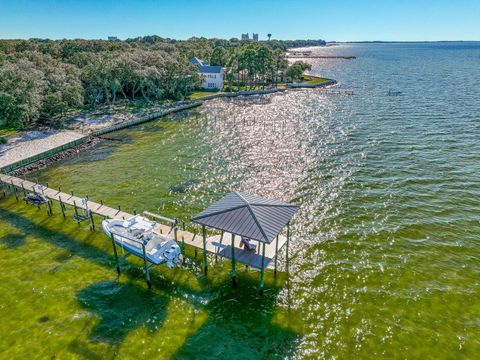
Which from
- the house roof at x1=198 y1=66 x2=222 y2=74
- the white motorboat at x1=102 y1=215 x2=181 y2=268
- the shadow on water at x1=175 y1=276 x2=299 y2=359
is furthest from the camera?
the house roof at x1=198 y1=66 x2=222 y2=74

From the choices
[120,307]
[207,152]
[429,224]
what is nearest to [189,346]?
[120,307]

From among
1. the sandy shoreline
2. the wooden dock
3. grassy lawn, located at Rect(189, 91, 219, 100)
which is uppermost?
grassy lawn, located at Rect(189, 91, 219, 100)

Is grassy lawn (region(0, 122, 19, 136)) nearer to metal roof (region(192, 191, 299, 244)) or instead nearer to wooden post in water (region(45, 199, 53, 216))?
wooden post in water (region(45, 199, 53, 216))

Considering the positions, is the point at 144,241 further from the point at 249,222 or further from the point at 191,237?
the point at 249,222

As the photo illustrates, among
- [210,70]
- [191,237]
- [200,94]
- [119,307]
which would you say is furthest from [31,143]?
[210,70]

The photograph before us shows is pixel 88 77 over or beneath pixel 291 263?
over

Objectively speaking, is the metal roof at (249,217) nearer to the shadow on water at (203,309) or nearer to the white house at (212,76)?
the shadow on water at (203,309)

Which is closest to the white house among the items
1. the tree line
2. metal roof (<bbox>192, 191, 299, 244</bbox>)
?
the tree line

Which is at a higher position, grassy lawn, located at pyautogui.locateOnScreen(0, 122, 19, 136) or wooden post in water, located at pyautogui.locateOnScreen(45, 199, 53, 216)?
grassy lawn, located at pyautogui.locateOnScreen(0, 122, 19, 136)
